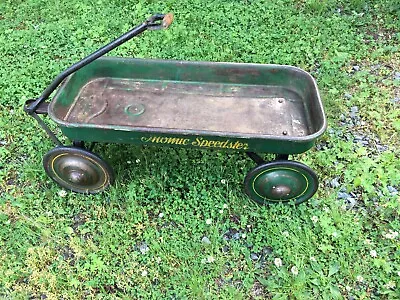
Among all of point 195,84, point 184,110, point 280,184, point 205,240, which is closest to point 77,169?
point 184,110

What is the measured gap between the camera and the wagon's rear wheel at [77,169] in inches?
130

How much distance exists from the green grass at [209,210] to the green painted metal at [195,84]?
595 mm

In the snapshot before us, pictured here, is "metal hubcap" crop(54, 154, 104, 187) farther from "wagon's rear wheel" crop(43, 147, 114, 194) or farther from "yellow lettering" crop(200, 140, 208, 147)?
"yellow lettering" crop(200, 140, 208, 147)

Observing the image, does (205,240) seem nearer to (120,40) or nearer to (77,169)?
(77,169)

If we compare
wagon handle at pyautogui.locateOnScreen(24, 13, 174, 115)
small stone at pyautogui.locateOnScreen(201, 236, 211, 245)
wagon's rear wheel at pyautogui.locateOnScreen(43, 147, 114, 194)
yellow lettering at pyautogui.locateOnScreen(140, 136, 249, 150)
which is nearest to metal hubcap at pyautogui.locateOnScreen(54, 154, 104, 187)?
wagon's rear wheel at pyautogui.locateOnScreen(43, 147, 114, 194)

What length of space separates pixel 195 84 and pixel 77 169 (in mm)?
1218

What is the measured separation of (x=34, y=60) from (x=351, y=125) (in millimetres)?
3458

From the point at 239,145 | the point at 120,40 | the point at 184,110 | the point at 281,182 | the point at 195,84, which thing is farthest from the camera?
the point at 195,84

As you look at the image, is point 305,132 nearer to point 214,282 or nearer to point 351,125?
point 351,125

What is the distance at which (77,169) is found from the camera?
3.40 metres

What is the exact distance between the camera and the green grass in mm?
3127

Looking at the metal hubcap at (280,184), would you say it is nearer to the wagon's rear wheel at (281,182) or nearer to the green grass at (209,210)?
the wagon's rear wheel at (281,182)

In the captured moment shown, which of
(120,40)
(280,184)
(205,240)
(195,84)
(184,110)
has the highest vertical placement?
(120,40)

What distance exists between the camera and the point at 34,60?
4949 mm
